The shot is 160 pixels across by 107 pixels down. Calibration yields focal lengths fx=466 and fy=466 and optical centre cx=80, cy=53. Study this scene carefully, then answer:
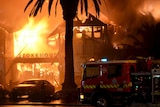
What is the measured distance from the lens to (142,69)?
2048 cm

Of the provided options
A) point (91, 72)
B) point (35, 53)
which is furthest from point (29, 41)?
point (91, 72)

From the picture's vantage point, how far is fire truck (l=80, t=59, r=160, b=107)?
1972cm

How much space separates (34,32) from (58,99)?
773 inches

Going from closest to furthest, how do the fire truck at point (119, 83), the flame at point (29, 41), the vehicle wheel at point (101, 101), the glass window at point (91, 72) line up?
the fire truck at point (119, 83), the vehicle wheel at point (101, 101), the glass window at point (91, 72), the flame at point (29, 41)

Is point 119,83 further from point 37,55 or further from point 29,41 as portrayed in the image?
point 29,41

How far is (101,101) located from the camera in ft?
66.2

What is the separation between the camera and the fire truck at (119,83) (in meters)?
19.7

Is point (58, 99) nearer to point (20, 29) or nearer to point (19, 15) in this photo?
point (20, 29)

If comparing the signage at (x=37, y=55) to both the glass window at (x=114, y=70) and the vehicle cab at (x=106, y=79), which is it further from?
the glass window at (x=114, y=70)

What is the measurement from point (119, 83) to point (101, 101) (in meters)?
1.14

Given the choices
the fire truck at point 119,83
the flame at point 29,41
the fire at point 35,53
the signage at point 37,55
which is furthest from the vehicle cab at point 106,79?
the flame at point 29,41

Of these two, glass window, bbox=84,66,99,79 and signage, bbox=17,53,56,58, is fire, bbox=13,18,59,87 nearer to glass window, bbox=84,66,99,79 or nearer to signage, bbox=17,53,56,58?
signage, bbox=17,53,56,58

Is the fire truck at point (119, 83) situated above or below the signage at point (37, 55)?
below

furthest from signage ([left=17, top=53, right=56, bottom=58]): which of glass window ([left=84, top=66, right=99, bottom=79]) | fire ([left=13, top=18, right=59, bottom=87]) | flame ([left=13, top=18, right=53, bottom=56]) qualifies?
glass window ([left=84, top=66, right=99, bottom=79])
